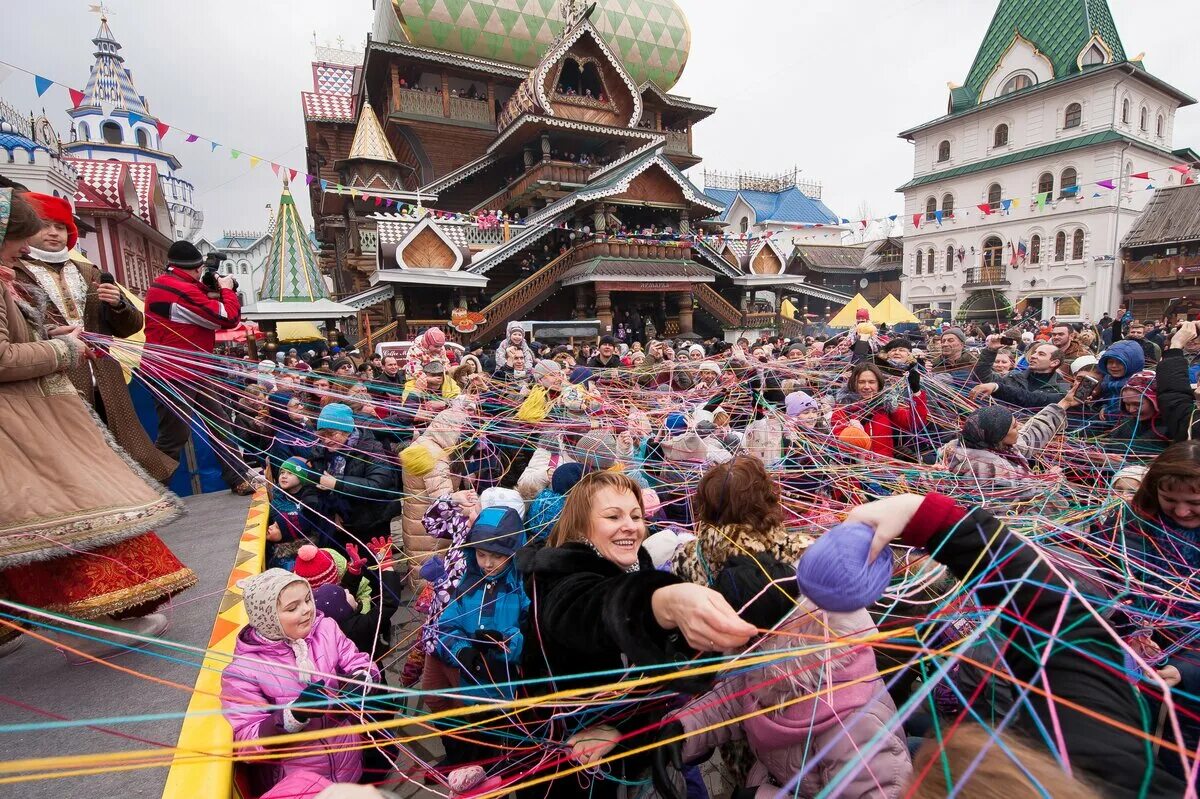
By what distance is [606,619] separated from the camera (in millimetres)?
1343

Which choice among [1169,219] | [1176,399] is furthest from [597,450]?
[1169,219]

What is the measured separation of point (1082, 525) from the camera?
291 cm

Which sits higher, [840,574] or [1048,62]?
[1048,62]

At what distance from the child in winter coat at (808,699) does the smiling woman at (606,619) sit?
0.94 ft

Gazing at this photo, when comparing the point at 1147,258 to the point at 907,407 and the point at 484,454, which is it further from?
the point at 484,454

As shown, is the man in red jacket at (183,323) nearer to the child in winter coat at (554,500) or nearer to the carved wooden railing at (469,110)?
the child in winter coat at (554,500)

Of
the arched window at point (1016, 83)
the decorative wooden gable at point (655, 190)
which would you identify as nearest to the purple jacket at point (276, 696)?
the decorative wooden gable at point (655, 190)

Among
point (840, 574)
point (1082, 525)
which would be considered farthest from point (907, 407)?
point (840, 574)

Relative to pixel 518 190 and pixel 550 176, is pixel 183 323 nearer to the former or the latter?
pixel 550 176

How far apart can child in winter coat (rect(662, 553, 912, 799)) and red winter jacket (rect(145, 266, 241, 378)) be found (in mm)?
3930

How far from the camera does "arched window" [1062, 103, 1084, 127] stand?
28266 mm

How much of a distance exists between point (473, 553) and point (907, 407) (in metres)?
4.13

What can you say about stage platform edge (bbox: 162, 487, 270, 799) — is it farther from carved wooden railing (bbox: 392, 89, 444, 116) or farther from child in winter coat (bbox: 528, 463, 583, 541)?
carved wooden railing (bbox: 392, 89, 444, 116)

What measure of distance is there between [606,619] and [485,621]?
1197 mm
